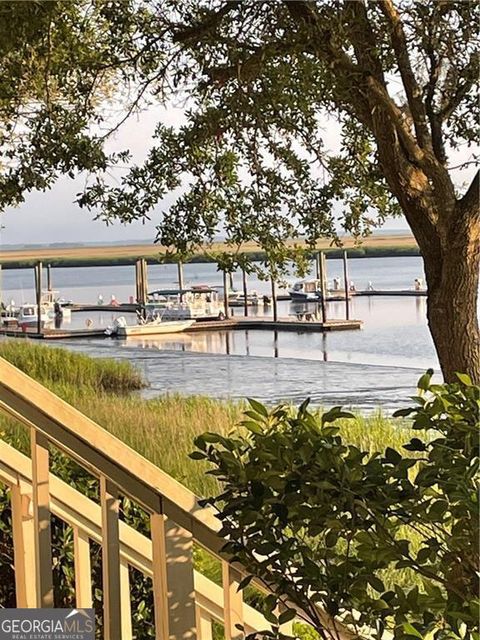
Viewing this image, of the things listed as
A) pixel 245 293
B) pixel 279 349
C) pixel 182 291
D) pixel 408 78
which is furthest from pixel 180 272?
pixel 408 78

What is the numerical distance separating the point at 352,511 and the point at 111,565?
35cm

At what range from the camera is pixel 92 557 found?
196 centimetres

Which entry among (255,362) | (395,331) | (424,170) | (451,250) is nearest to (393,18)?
(424,170)

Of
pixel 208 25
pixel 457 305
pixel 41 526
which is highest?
pixel 208 25

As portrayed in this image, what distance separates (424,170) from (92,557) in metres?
A: 1.09

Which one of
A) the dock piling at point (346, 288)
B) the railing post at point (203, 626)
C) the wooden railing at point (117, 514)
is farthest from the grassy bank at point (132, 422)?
the wooden railing at point (117, 514)

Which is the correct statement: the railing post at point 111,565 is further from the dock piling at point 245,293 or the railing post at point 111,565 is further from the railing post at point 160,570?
the dock piling at point 245,293

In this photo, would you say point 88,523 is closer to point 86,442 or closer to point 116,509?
point 116,509

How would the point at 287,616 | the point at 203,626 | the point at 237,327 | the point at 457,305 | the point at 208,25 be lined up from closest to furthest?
1. the point at 287,616
2. the point at 203,626
3. the point at 457,305
4. the point at 208,25
5. the point at 237,327

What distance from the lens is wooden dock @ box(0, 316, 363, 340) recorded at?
82.4 inches

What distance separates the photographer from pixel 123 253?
Result: 2070 mm

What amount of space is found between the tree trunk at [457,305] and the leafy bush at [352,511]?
20.2 inches

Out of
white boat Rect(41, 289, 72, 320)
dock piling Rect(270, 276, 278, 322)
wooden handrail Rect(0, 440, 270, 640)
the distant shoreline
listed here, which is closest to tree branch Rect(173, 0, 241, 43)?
the distant shoreline

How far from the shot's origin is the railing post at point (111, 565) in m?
1.25
